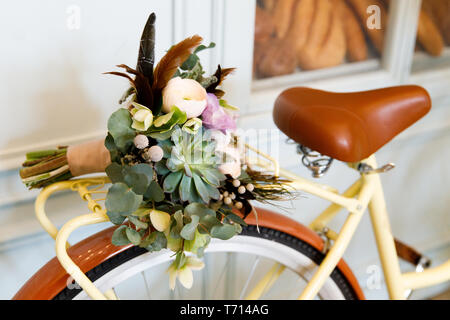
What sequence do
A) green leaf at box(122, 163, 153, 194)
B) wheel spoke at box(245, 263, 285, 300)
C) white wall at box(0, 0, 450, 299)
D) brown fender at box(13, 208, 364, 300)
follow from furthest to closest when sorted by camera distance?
wheel spoke at box(245, 263, 285, 300), white wall at box(0, 0, 450, 299), brown fender at box(13, 208, 364, 300), green leaf at box(122, 163, 153, 194)

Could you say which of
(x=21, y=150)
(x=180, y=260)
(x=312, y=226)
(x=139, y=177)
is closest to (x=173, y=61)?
(x=139, y=177)

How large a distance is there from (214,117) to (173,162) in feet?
0.26

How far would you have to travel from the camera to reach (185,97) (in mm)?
603

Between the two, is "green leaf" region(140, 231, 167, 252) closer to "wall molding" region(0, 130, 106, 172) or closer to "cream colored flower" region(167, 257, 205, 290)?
"cream colored flower" region(167, 257, 205, 290)

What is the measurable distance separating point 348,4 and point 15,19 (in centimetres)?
80

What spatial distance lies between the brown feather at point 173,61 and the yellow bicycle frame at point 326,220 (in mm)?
198

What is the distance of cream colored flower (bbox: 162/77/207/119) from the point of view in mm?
600

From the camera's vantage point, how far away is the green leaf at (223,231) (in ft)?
2.07

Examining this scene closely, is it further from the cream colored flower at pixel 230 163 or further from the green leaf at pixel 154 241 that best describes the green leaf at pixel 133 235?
the cream colored flower at pixel 230 163

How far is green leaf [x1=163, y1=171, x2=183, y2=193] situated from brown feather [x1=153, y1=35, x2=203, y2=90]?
0.11 m

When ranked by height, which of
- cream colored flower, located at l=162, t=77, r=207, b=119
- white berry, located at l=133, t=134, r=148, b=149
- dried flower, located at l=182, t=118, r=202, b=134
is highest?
cream colored flower, located at l=162, t=77, r=207, b=119

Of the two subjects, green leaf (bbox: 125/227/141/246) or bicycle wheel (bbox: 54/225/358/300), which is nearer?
green leaf (bbox: 125/227/141/246)

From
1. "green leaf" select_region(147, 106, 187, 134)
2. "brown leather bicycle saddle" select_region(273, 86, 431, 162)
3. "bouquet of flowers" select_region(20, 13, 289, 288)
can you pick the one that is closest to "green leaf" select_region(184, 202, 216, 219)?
"bouquet of flowers" select_region(20, 13, 289, 288)

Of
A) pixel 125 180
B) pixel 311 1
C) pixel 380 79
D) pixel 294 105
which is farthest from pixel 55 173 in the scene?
pixel 380 79
